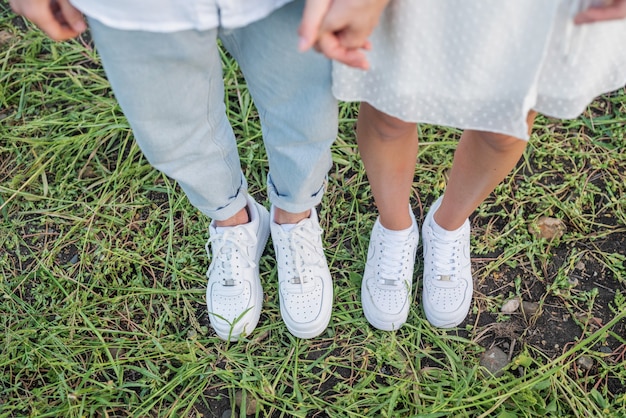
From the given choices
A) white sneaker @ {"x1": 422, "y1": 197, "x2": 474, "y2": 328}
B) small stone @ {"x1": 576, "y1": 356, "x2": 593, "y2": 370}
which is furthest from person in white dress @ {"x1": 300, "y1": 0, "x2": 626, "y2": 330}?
small stone @ {"x1": 576, "y1": 356, "x2": 593, "y2": 370}

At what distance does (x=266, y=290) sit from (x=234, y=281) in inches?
5.1

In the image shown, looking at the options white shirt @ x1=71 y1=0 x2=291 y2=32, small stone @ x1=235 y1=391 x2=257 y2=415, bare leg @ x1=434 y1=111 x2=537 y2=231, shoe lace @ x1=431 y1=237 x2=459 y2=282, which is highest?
white shirt @ x1=71 y1=0 x2=291 y2=32

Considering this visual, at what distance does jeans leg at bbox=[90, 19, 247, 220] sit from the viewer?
0.89m

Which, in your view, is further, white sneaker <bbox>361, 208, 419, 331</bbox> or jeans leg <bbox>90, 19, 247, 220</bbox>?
white sneaker <bbox>361, 208, 419, 331</bbox>

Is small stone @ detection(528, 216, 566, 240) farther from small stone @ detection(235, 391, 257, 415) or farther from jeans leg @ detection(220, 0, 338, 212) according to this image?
small stone @ detection(235, 391, 257, 415)

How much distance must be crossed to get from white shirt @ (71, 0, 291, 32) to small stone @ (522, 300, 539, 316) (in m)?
1.12

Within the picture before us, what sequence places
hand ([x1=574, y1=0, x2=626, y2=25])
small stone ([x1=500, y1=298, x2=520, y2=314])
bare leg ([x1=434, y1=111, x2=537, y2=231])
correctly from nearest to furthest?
hand ([x1=574, y1=0, x2=626, y2=25]), bare leg ([x1=434, y1=111, x2=537, y2=231]), small stone ([x1=500, y1=298, x2=520, y2=314])

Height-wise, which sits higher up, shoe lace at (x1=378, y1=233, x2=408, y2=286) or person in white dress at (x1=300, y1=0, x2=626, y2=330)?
person in white dress at (x1=300, y1=0, x2=626, y2=330)

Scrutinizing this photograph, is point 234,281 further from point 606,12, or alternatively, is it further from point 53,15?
point 606,12

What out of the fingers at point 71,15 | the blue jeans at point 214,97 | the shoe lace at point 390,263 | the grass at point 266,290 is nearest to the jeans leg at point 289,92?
the blue jeans at point 214,97

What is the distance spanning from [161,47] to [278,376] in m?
0.93

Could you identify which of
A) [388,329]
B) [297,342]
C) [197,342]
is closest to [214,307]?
[197,342]

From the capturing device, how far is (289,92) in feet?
3.39

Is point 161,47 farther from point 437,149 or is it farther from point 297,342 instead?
point 437,149
